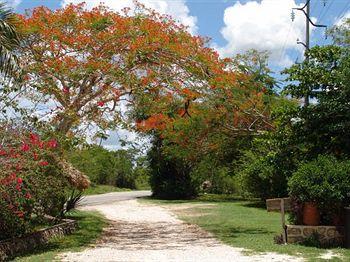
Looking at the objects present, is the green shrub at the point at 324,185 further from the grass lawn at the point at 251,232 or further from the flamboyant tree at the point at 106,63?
the flamboyant tree at the point at 106,63

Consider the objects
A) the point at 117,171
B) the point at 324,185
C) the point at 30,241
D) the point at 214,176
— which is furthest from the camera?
the point at 117,171

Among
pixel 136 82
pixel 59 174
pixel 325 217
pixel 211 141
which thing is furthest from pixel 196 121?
pixel 325 217

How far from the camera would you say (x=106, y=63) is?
14.9 m

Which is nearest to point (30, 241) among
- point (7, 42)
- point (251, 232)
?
point (7, 42)

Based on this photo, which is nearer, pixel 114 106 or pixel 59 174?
pixel 59 174

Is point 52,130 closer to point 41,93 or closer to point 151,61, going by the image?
point 41,93

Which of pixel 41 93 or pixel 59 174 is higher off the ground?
pixel 41 93

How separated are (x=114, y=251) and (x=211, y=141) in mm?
13381

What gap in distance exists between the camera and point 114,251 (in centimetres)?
1180

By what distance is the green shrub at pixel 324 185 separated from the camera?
1110 centimetres

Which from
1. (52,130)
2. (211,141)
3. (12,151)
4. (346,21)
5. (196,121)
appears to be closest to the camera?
(12,151)

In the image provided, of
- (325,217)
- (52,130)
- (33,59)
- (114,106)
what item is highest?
(33,59)

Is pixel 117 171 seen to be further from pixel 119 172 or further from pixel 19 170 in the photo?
pixel 19 170

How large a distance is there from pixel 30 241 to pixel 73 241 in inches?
68.1
